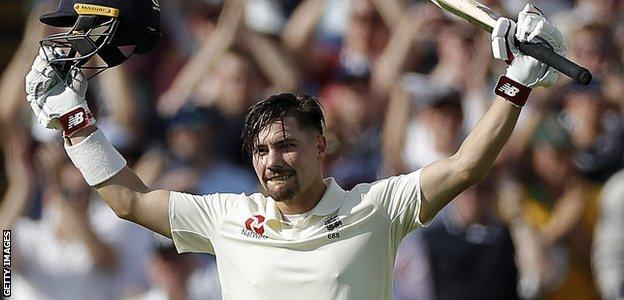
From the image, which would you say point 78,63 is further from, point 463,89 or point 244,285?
point 463,89

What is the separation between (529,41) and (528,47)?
21 millimetres

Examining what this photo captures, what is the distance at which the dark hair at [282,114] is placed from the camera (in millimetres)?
5062

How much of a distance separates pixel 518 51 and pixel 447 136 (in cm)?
401

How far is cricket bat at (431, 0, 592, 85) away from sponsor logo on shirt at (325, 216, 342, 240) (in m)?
0.86

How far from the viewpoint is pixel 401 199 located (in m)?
5.01

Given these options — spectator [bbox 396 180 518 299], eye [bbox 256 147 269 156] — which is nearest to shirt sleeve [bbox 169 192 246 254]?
eye [bbox 256 147 269 156]

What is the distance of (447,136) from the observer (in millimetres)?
8734

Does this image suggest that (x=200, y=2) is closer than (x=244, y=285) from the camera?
No

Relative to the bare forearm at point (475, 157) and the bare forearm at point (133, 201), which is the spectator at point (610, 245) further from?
the bare forearm at point (133, 201)

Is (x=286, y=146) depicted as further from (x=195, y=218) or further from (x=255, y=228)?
(x=195, y=218)

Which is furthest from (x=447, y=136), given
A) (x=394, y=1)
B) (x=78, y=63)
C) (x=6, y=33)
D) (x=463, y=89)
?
(x=78, y=63)

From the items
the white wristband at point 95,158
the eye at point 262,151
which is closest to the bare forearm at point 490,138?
the eye at point 262,151

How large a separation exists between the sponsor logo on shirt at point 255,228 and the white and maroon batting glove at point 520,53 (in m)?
0.97

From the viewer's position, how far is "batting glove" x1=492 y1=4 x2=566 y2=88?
4.67 metres
